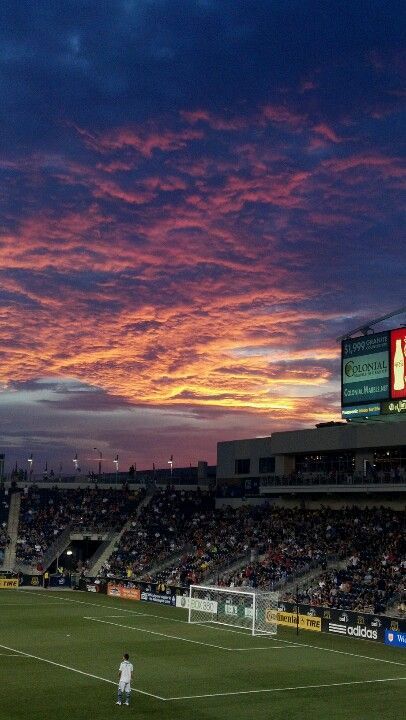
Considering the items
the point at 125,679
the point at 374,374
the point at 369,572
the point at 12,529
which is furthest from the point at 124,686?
the point at 12,529

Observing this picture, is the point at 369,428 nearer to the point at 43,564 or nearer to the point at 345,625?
the point at 345,625

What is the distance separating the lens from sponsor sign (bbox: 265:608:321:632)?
53.8 metres

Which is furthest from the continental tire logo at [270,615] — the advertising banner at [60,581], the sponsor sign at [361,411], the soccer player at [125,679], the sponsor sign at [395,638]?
the advertising banner at [60,581]

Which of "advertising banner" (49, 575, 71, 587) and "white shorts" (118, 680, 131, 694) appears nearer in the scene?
"white shorts" (118, 680, 131, 694)

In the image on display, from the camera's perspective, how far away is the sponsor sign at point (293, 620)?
2119 inches

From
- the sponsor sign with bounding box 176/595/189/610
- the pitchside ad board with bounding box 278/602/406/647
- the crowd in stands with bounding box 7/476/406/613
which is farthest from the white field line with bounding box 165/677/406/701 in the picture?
the sponsor sign with bounding box 176/595/189/610

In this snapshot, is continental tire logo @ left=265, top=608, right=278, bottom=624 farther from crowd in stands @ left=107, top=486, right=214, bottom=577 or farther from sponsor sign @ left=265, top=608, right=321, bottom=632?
crowd in stands @ left=107, top=486, right=214, bottom=577

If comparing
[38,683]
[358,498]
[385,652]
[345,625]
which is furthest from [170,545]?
[38,683]

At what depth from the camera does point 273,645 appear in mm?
47438

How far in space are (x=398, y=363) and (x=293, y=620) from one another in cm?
1801

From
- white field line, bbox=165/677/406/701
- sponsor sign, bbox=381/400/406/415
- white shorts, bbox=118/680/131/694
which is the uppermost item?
sponsor sign, bbox=381/400/406/415

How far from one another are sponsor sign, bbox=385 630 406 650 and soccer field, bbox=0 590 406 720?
74 centimetres

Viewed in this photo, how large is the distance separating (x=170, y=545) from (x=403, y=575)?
2846 centimetres

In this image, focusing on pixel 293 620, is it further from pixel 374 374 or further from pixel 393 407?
pixel 374 374
